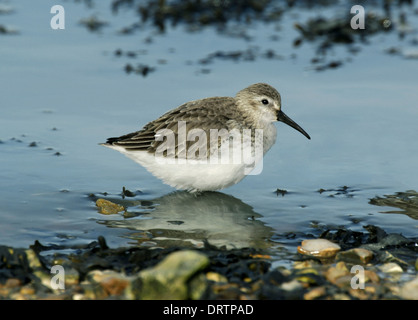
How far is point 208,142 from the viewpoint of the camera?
27.4ft

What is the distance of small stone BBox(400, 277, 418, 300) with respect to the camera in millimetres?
5891

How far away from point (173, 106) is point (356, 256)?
4586mm

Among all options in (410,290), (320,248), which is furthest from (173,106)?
(410,290)

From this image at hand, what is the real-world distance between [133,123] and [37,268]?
13.8 feet

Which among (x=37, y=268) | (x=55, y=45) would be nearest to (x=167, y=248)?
(x=37, y=268)

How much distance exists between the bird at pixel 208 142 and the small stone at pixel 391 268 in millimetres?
2228

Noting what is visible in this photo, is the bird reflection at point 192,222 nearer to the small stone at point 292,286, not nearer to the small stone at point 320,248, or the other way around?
Answer: the small stone at point 320,248

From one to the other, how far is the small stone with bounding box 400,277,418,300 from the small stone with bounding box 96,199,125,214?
333 cm

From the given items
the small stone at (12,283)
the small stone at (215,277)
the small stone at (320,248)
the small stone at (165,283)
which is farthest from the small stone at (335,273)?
the small stone at (12,283)

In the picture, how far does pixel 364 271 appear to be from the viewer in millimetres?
6336

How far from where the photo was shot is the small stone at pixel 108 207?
8023 millimetres

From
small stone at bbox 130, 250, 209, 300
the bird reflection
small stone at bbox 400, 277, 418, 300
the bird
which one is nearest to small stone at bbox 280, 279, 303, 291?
small stone at bbox 130, 250, 209, 300

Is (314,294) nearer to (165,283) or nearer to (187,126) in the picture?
(165,283)

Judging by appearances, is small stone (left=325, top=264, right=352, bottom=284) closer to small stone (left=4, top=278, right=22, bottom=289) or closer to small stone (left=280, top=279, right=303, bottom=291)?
small stone (left=280, top=279, right=303, bottom=291)
